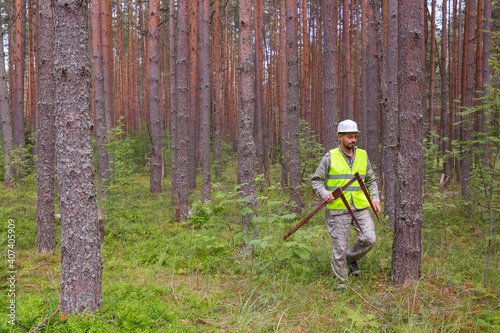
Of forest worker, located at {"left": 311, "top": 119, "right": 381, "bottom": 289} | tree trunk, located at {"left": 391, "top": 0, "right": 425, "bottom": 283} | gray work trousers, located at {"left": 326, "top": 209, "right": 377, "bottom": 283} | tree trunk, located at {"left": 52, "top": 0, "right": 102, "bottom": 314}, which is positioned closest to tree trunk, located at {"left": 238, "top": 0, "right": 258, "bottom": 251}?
forest worker, located at {"left": 311, "top": 119, "right": 381, "bottom": 289}

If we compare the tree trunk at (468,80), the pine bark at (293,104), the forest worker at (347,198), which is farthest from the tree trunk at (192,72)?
the forest worker at (347,198)

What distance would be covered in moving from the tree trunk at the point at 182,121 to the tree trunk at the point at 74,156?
5.12m

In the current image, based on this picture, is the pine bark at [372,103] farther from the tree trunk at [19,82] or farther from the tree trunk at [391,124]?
the tree trunk at [19,82]

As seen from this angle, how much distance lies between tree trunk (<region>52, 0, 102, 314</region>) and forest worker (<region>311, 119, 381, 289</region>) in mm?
2782

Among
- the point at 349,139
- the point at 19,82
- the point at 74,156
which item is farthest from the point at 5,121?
the point at 349,139

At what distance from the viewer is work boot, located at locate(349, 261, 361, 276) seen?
4637mm

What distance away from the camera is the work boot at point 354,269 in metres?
4.64

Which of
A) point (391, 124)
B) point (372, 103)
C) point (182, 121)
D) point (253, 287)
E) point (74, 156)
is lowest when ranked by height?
point (253, 287)

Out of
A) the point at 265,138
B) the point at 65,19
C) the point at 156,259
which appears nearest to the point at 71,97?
the point at 65,19

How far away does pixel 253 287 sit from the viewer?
13.9 ft

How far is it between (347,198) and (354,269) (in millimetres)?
1079

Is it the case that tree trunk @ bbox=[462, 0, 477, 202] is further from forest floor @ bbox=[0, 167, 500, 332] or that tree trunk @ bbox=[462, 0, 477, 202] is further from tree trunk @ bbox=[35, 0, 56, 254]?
tree trunk @ bbox=[35, 0, 56, 254]

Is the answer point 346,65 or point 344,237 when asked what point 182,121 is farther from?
point 346,65

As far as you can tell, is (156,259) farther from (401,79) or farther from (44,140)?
(401,79)
